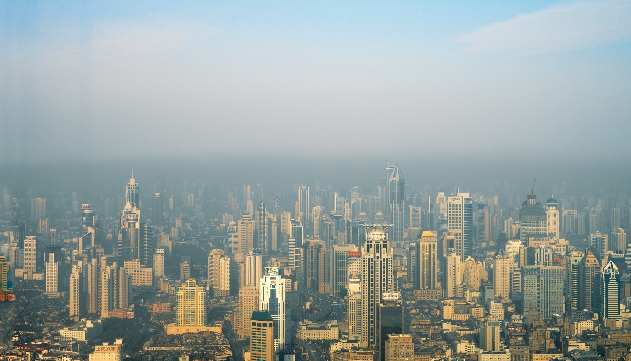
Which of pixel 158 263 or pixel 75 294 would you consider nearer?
pixel 75 294

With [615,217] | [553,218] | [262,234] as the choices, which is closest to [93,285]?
[262,234]

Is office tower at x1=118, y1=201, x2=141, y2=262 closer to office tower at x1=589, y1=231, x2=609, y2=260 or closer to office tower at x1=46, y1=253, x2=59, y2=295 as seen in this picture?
office tower at x1=46, y1=253, x2=59, y2=295

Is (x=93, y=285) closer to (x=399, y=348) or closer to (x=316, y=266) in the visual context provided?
(x=316, y=266)

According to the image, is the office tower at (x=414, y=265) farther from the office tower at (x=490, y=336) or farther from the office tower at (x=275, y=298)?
the office tower at (x=275, y=298)

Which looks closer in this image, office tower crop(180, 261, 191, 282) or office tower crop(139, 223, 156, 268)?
office tower crop(139, 223, 156, 268)

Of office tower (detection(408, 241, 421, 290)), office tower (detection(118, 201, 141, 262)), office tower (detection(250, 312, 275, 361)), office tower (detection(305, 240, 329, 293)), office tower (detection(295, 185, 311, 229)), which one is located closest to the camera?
office tower (detection(250, 312, 275, 361))

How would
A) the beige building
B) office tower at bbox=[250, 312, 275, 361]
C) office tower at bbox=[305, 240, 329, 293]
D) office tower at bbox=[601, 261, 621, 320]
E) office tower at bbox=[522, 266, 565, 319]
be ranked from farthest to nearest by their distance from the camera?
office tower at bbox=[305, 240, 329, 293] < office tower at bbox=[522, 266, 565, 319] < office tower at bbox=[601, 261, 621, 320] < office tower at bbox=[250, 312, 275, 361] < the beige building

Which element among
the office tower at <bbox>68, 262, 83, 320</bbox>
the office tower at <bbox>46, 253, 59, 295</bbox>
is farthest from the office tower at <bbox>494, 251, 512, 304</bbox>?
the office tower at <bbox>46, 253, 59, 295</bbox>
